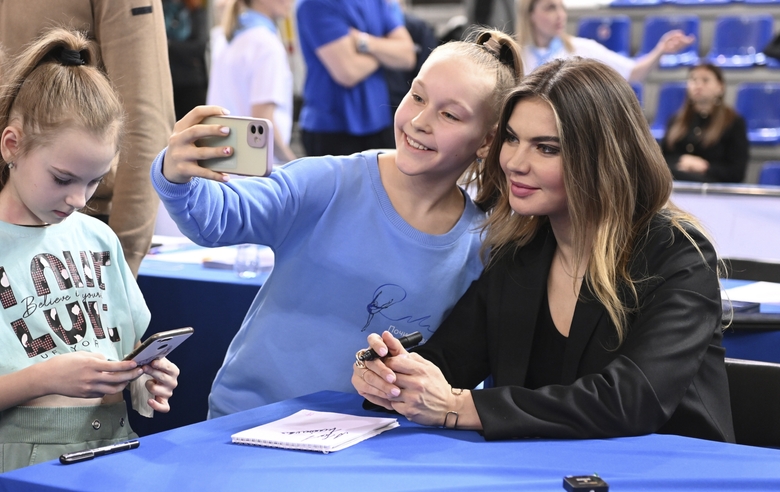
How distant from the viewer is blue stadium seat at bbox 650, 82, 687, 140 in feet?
23.8

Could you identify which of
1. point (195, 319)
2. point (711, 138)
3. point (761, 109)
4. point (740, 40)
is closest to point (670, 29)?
point (740, 40)

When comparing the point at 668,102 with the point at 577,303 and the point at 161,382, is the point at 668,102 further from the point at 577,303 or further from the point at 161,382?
the point at 161,382

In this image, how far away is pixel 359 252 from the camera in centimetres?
199

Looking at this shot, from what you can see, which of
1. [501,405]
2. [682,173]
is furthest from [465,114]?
[682,173]

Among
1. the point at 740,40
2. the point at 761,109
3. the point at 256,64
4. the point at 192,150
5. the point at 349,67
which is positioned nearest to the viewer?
the point at 192,150

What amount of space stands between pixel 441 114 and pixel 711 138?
4726mm

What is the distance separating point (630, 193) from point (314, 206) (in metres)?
0.69

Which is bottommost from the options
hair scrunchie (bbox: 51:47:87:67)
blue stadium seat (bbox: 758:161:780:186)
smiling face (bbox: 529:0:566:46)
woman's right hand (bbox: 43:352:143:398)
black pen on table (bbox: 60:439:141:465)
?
blue stadium seat (bbox: 758:161:780:186)

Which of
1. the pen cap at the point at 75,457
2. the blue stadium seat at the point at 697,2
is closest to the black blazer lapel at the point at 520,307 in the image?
the pen cap at the point at 75,457

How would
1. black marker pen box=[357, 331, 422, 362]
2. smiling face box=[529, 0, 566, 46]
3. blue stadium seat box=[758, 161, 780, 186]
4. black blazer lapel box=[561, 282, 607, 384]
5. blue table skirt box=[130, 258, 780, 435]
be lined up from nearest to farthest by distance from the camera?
black marker pen box=[357, 331, 422, 362] < black blazer lapel box=[561, 282, 607, 384] < blue table skirt box=[130, 258, 780, 435] < smiling face box=[529, 0, 566, 46] < blue stadium seat box=[758, 161, 780, 186]

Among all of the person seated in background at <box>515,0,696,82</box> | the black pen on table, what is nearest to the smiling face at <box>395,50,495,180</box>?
the black pen on table

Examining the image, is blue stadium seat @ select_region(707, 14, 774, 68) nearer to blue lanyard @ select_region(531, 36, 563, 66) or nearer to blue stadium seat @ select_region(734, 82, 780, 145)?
blue stadium seat @ select_region(734, 82, 780, 145)

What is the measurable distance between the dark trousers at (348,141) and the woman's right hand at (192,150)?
244cm
